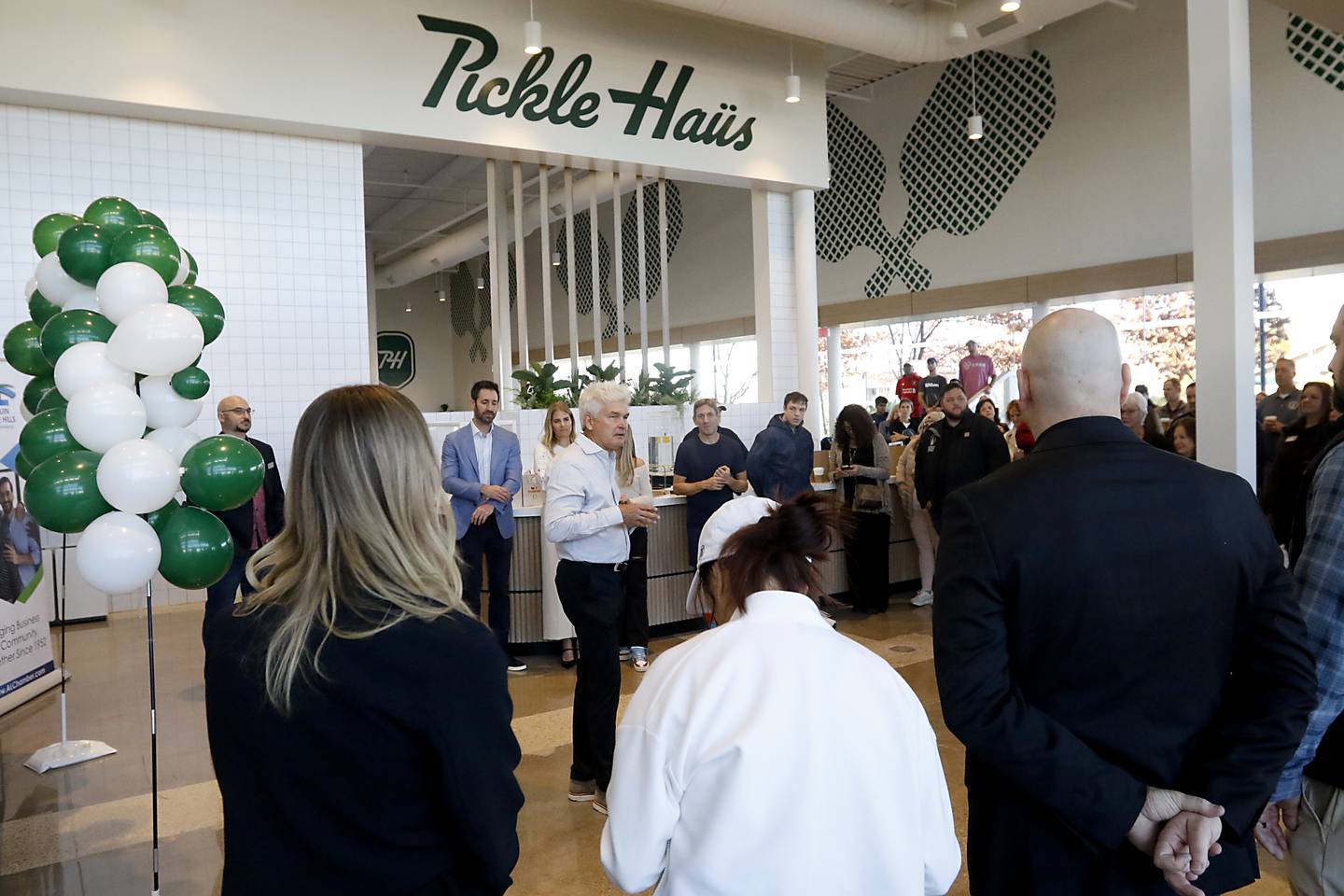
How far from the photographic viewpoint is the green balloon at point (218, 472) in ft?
9.56

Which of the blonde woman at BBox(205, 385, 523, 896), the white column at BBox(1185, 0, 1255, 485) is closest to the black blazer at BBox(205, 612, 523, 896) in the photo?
the blonde woman at BBox(205, 385, 523, 896)

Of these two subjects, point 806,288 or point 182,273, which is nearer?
point 182,273

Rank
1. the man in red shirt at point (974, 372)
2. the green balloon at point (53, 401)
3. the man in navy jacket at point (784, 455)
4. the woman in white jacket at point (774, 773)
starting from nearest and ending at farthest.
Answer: the woman in white jacket at point (774, 773) → the green balloon at point (53, 401) → the man in navy jacket at point (784, 455) → the man in red shirt at point (974, 372)

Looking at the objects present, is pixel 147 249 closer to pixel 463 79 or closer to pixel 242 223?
pixel 242 223

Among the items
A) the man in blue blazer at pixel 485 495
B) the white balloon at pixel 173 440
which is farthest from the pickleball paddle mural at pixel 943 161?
the white balloon at pixel 173 440

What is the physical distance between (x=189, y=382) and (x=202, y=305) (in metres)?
0.31

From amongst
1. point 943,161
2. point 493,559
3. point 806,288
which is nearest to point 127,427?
point 493,559

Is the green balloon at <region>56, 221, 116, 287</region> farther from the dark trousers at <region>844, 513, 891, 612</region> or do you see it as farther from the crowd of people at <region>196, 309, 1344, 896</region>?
the dark trousers at <region>844, 513, 891, 612</region>

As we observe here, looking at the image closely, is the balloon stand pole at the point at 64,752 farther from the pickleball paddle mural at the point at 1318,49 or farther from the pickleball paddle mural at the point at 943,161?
the pickleball paddle mural at the point at 943,161

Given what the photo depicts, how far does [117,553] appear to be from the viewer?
2.76 metres

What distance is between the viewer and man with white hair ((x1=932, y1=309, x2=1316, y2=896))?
148cm

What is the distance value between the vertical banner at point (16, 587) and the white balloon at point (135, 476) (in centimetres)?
213

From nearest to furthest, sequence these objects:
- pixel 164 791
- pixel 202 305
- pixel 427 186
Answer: pixel 202 305
pixel 164 791
pixel 427 186

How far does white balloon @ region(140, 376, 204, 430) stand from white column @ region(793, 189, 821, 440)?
24.0 ft
